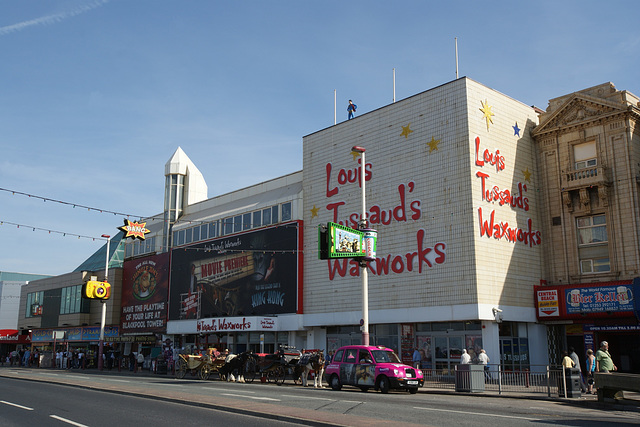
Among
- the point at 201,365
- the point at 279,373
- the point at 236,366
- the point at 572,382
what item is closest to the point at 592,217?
the point at 572,382

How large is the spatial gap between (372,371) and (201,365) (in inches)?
503

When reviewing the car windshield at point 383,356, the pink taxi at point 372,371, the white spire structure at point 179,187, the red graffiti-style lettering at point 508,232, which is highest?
the white spire structure at point 179,187

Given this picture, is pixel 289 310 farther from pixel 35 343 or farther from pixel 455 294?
pixel 35 343

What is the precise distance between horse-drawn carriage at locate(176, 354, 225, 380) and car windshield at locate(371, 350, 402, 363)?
38.3 feet

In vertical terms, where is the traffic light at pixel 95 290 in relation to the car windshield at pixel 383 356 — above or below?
above

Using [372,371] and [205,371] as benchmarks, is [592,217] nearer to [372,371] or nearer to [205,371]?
[372,371]

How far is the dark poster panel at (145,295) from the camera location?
173ft

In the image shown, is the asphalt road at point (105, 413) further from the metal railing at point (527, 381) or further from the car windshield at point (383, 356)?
the metal railing at point (527, 381)

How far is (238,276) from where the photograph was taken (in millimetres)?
44531

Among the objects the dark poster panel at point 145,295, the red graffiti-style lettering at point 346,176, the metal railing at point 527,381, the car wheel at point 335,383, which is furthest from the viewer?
the dark poster panel at point 145,295

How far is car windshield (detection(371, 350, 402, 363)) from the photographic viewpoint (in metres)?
23.5

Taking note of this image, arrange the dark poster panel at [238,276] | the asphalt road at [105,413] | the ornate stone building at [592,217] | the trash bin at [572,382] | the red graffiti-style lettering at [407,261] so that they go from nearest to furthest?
the asphalt road at [105,413], the trash bin at [572,382], the ornate stone building at [592,217], the red graffiti-style lettering at [407,261], the dark poster panel at [238,276]

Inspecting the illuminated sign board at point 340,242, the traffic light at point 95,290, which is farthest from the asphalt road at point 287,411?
the traffic light at point 95,290

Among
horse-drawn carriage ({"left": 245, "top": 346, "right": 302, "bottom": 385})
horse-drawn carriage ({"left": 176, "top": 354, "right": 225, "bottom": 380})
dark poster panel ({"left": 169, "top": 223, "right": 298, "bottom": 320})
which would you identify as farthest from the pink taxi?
dark poster panel ({"left": 169, "top": 223, "right": 298, "bottom": 320})
